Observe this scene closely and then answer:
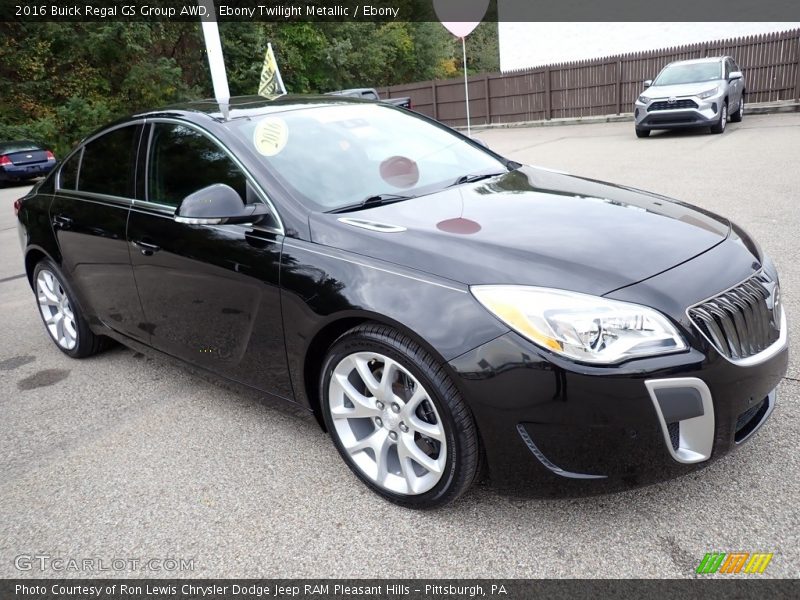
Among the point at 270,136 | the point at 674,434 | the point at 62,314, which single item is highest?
the point at 270,136

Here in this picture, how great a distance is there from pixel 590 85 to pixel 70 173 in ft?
68.1

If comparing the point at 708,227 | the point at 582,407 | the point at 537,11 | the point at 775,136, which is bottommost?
the point at 775,136

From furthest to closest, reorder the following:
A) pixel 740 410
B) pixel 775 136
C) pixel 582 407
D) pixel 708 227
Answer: pixel 775 136 → pixel 708 227 → pixel 740 410 → pixel 582 407

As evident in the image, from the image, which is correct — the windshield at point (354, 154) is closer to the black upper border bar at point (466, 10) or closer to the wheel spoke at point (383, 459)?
the wheel spoke at point (383, 459)

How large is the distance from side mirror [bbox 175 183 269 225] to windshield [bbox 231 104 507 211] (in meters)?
0.20

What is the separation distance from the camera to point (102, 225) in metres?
3.69

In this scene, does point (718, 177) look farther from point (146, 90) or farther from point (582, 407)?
point (146, 90)

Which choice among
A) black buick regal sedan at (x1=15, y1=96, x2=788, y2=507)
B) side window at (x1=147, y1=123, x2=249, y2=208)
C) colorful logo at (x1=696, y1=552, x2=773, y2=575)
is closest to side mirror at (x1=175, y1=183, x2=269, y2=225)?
black buick regal sedan at (x1=15, y1=96, x2=788, y2=507)

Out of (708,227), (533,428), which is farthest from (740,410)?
(708,227)

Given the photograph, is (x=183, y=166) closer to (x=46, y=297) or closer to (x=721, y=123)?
(x=46, y=297)

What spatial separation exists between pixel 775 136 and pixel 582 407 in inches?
518

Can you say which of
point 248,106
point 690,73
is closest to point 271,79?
point 248,106

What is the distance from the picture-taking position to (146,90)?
1084 inches

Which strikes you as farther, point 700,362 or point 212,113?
point 212,113
